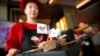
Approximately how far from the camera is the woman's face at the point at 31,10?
1.12m

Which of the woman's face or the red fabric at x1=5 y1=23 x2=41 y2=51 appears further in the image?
the woman's face

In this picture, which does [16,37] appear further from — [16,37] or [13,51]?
[13,51]

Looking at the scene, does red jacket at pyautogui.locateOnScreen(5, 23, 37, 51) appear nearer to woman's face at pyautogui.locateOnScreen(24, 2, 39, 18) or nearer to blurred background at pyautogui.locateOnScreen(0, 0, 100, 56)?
woman's face at pyautogui.locateOnScreen(24, 2, 39, 18)

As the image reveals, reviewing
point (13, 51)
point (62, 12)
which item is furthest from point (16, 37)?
point (62, 12)

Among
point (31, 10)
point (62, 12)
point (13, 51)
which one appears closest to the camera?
point (13, 51)

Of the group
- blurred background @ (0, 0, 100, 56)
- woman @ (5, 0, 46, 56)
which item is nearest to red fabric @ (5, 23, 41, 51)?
woman @ (5, 0, 46, 56)

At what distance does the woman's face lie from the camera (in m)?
1.12

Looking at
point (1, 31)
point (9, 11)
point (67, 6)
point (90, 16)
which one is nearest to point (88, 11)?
point (90, 16)

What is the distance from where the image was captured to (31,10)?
1125mm

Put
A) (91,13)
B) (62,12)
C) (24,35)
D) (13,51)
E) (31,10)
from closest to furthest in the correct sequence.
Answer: (13,51) < (24,35) < (31,10) < (62,12) < (91,13)

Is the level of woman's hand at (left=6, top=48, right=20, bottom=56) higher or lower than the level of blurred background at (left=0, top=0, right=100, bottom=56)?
lower

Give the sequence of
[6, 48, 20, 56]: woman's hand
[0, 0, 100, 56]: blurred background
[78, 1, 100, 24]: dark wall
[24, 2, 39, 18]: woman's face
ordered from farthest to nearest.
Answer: [78, 1, 100, 24]: dark wall < [0, 0, 100, 56]: blurred background < [24, 2, 39, 18]: woman's face < [6, 48, 20, 56]: woman's hand

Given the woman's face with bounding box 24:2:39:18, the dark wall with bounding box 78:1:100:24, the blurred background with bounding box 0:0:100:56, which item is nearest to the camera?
the woman's face with bounding box 24:2:39:18

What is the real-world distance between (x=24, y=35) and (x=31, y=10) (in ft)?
0.59
